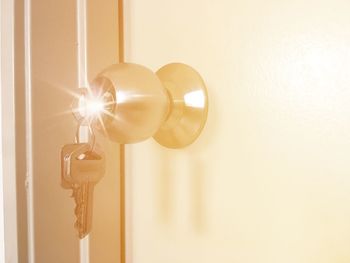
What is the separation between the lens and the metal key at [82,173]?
524mm

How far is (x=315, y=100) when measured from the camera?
1.54ft

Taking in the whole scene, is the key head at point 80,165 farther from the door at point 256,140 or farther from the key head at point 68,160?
the door at point 256,140

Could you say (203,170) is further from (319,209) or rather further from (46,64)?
(46,64)

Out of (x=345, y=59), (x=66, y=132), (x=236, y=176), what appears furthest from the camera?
(x=66, y=132)

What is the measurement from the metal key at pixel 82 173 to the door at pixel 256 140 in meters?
0.15

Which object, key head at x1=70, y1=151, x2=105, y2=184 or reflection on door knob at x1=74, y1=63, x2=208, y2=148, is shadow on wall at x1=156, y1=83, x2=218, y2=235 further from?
key head at x1=70, y1=151, x2=105, y2=184

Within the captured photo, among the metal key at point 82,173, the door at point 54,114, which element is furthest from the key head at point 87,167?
the door at point 54,114

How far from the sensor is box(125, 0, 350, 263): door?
17.8 inches

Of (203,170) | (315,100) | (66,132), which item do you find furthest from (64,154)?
(315,100)

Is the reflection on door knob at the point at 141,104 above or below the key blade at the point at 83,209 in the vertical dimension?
above

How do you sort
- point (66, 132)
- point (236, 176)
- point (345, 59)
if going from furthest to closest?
1. point (66, 132)
2. point (236, 176)
3. point (345, 59)

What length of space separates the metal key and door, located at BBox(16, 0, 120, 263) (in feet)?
0.28

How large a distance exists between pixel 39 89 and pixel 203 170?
0.31 m

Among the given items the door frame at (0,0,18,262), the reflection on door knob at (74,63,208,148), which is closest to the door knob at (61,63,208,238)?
the reflection on door knob at (74,63,208,148)
